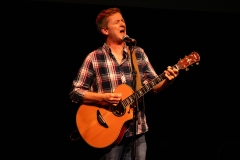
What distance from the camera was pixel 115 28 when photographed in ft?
10.2

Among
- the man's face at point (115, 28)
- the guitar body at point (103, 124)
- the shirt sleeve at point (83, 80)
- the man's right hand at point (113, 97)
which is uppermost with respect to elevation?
the man's face at point (115, 28)

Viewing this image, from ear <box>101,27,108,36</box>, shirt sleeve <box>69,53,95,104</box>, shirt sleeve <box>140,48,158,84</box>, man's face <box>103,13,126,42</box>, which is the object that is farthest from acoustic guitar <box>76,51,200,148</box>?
ear <box>101,27,108,36</box>

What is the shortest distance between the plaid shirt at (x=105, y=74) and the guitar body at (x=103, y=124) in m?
0.10

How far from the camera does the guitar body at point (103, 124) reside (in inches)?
110

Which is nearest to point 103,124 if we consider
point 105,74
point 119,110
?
point 119,110

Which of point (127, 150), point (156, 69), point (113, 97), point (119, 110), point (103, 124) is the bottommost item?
point (127, 150)

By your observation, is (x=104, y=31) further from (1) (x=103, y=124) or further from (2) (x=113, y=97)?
(1) (x=103, y=124)

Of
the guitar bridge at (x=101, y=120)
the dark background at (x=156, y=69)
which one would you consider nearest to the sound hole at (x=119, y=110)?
the guitar bridge at (x=101, y=120)

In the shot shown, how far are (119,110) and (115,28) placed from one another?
0.79 meters

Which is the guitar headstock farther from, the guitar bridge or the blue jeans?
the guitar bridge

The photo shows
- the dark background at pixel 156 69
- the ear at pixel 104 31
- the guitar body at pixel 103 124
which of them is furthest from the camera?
the dark background at pixel 156 69

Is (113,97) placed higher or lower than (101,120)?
higher

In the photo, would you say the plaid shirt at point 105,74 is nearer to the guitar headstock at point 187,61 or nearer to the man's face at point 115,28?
the man's face at point 115,28

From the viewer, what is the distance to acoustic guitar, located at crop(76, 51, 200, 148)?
281 cm
